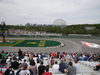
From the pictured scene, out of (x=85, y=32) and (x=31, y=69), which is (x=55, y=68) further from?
(x=85, y=32)

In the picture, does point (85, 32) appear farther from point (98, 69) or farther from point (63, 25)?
point (98, 69)

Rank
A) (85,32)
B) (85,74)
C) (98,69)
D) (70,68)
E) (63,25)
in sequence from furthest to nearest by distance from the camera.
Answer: (63,25) < (85,32) < (98,69) < (85,74) < (70,68)

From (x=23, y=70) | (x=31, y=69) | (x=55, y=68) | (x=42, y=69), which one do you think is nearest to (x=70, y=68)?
(x=55, y=68)

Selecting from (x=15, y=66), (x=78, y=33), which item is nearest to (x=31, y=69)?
(x=15, y=66)

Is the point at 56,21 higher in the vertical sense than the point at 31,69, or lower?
higher

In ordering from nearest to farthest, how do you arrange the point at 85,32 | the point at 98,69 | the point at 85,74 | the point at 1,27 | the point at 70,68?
the point at 70,68 → the point at 85,74 → the point at 98,69 → the point at 1,27 → the point at 85,32

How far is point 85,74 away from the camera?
6367 millimetres

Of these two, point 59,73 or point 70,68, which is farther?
point 59,73

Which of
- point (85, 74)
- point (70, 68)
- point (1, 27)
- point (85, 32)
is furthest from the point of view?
point (85, 32)

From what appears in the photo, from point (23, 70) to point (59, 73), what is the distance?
266cm

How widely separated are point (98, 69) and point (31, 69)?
565cm

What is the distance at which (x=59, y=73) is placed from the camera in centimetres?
659

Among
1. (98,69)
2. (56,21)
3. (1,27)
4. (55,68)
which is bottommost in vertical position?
(98,69)

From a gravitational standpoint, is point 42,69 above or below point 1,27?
below
